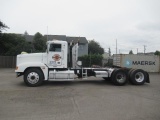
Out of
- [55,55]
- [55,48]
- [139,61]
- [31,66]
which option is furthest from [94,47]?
[31,66]

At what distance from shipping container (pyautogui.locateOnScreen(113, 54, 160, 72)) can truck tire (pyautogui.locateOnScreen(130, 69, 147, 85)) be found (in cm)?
1002

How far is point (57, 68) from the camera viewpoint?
435 inches

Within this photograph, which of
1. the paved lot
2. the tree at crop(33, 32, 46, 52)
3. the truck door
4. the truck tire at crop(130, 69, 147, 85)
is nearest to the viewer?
the paved lot

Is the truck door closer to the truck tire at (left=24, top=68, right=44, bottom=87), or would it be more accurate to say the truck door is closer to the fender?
the fender

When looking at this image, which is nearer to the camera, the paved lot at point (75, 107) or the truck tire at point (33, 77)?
the paved lot at point (75, 107)

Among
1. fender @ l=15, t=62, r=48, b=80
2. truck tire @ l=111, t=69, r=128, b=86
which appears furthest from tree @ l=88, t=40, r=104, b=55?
fender @ l=15, t=62, r=48, b=80

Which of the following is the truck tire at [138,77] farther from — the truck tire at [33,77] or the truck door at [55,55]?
the truck tire at [33,77]

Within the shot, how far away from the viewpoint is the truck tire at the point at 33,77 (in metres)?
10.6

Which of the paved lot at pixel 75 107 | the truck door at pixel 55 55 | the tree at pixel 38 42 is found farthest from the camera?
the tree at pixel 38 42

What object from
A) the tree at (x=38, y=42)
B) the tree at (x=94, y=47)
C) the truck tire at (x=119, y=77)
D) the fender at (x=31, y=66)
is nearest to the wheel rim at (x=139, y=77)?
the truck tire at (x=119, y=77)

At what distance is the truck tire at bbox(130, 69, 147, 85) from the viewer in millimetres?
11777

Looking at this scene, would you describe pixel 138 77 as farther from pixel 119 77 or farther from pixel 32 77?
pixel 32 77

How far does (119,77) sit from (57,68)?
12.9 ft

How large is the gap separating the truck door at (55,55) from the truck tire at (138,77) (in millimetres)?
4749
